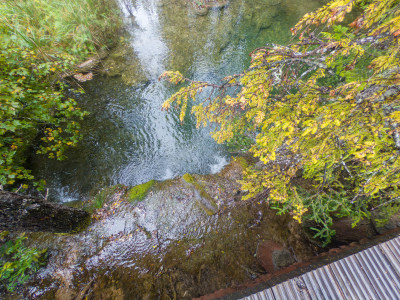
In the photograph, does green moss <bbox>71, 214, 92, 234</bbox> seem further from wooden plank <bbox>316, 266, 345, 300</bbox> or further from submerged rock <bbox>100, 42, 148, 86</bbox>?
submerged rock <bbox>100, 42, 148, 86</bbox>

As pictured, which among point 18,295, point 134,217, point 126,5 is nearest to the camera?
point 18,295

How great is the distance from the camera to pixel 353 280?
6.66ft

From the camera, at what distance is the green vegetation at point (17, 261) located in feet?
10.6

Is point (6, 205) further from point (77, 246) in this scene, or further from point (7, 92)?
point (7, 92)

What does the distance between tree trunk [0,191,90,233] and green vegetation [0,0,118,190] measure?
1072 mm

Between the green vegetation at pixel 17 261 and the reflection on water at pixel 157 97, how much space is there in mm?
1530

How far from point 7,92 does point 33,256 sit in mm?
3554

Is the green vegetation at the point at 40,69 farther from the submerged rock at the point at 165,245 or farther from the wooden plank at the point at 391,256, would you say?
the wooden plank at the point at 391,256

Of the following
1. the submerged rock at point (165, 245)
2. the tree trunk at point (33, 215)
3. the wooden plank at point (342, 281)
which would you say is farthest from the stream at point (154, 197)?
the wooden plank at point (342, 281)

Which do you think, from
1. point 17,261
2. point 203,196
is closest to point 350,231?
point 203,196

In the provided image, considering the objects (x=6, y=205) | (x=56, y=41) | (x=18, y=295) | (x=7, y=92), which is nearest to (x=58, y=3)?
(x=56, y=41)

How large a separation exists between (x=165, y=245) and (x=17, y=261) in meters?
2.96

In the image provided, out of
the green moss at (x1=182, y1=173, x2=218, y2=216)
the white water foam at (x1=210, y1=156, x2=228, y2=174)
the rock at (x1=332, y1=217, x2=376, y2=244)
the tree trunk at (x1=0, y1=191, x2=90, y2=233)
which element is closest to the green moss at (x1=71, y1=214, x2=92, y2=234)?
the tree trunk at (x1=0, y1=191, x2=90, y2=233)

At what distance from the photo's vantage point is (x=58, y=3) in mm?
7145
